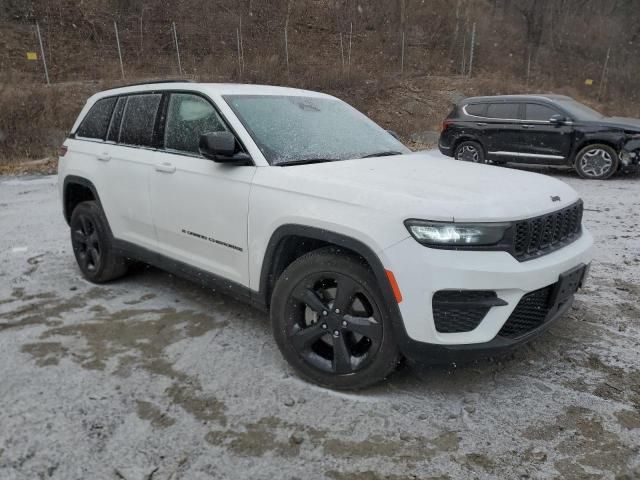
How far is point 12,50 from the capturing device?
17.7 m

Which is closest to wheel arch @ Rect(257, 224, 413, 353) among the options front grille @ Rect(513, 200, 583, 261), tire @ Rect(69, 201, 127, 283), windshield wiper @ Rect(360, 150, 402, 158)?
front grille @ Rect(513, 200, 583, 261)

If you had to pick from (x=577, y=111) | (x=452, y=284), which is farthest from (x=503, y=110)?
(x=452, y=284)

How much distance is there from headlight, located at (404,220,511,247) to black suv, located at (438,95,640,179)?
28.2 feet

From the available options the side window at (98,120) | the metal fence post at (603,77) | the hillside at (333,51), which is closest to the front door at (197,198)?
the side window at (98,120)

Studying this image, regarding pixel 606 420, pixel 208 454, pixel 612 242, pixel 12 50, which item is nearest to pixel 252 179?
pixel 208 454

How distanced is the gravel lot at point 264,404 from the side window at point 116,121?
1394 mm

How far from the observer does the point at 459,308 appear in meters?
2.44

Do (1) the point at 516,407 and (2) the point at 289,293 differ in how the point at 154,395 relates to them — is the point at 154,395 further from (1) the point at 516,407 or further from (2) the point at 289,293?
(1) the point at 516,407

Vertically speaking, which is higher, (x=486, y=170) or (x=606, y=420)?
(x=486, y=170)

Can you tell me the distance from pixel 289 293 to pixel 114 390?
44.1 inches

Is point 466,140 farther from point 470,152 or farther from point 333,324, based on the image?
point 333,324

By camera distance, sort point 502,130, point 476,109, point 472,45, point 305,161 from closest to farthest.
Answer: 1. point 305,161
2. point 502,130
3. point 476,109
4. point 472,45

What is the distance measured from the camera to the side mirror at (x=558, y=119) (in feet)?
32.5

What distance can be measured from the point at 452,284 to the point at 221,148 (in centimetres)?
156
